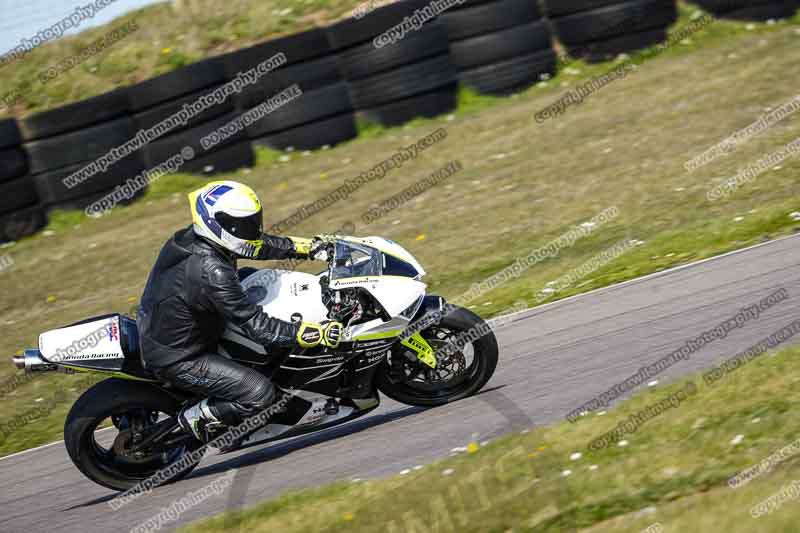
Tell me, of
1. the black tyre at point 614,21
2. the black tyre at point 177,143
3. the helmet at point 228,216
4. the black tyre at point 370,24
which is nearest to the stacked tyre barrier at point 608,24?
the black tyre at point 614,21

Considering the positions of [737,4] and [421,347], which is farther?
[737,4]

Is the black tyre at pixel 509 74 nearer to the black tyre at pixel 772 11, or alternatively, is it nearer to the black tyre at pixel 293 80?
the black tyre at pixel 293 80

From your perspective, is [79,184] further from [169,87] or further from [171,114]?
[169,87]

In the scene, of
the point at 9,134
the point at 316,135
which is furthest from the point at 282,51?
the point at 9,134

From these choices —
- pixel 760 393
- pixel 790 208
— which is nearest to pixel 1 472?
pixel 760 393

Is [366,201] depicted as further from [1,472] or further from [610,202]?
[1,472]

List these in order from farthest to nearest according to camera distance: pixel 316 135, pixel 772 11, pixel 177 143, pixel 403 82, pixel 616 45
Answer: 1. pixel 772 11
2. pixel 616 45
3. pixel 316 135
4. pixel 403 82
5. pixel 177 143

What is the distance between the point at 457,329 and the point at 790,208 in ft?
14.7

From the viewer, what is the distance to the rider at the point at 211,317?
5.93 m

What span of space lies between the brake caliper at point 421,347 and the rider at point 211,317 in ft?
2.22

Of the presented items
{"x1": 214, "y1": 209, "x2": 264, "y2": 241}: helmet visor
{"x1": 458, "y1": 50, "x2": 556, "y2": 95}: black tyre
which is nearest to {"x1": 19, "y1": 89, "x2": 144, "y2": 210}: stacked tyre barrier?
{"x1": 458, "y1": 50, "x2": 556, "y2": 95}: black tyre

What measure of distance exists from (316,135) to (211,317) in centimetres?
879

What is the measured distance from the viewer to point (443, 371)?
22.0 feet

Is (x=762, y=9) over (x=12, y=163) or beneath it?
beneath
